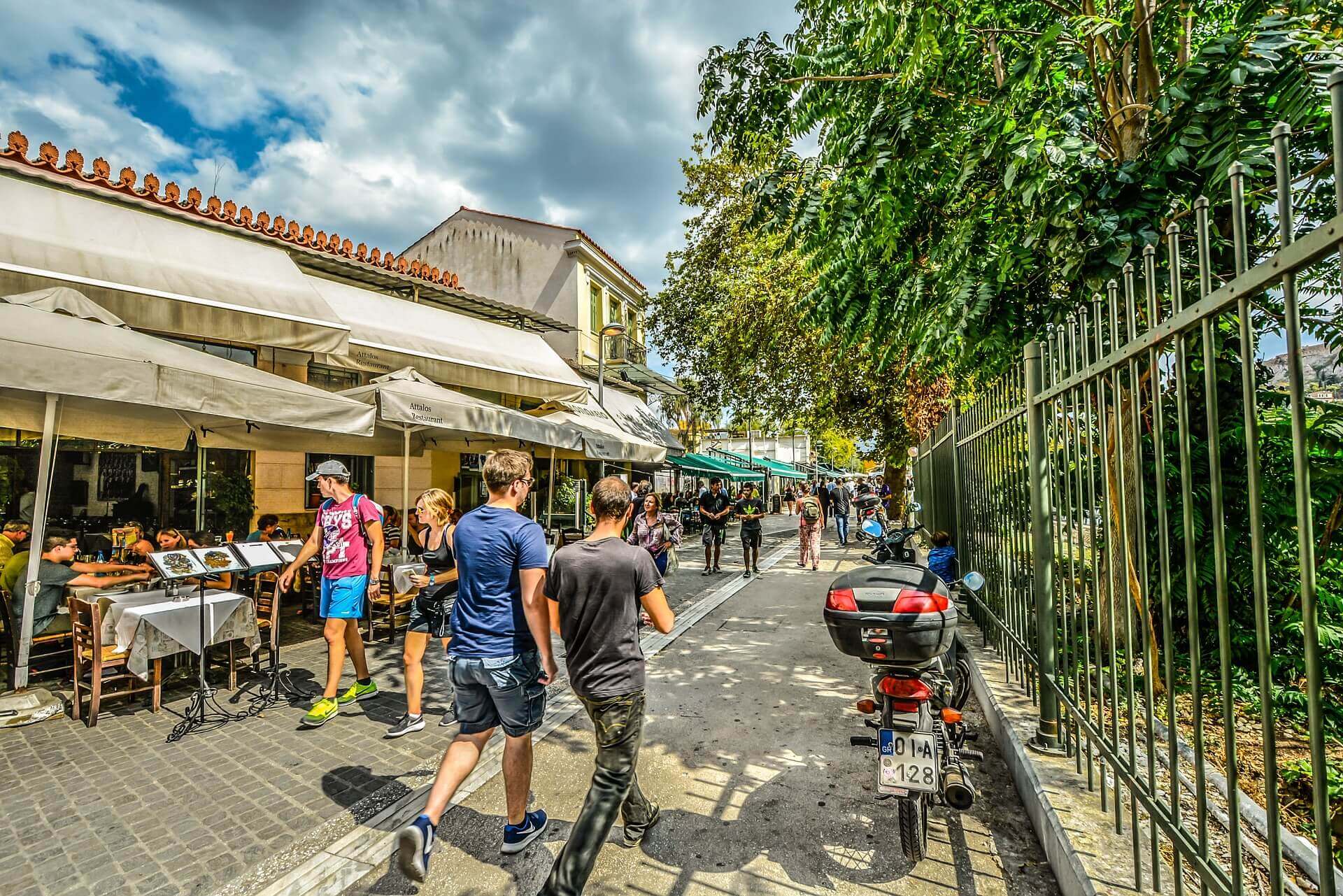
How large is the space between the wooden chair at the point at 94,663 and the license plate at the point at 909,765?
5170mm

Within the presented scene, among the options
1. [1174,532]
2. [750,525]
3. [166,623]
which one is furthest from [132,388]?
[750,525]

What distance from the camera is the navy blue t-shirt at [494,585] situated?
3.18 meters

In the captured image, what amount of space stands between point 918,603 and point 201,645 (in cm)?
504

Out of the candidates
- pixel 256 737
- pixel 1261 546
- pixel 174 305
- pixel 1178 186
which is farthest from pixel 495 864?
pixel 174 305

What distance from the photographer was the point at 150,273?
6.79m

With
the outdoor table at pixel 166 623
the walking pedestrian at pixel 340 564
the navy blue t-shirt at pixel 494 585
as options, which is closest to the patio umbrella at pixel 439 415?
the walking pedestrian at pixel 340 564

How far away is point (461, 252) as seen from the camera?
21078 mm

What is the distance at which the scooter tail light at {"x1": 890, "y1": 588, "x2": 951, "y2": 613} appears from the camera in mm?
3072

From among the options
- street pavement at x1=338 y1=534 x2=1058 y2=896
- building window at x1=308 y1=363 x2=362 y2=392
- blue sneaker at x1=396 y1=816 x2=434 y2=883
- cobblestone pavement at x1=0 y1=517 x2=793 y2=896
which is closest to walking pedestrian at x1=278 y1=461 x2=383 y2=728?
cobblestone pavement at x1=0 y1=517 x2=793 y2=896

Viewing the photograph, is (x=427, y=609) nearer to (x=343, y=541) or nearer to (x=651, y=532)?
(x=343, y=541)

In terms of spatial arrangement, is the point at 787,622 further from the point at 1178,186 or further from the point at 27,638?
the point at 27,638

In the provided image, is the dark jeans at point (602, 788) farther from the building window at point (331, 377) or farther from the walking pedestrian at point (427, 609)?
the building window at point (331, 377)

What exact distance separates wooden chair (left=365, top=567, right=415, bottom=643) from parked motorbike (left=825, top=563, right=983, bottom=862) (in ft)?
15.5

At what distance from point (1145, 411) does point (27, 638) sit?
29.2ft
